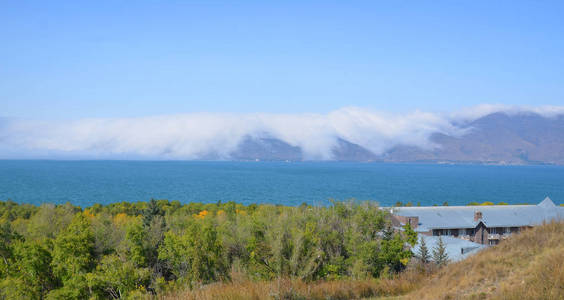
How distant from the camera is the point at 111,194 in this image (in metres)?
101

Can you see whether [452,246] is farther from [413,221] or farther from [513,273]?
[513,273]

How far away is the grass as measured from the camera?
7.61 meters

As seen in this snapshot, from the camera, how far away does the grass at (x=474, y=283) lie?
25.0 feet

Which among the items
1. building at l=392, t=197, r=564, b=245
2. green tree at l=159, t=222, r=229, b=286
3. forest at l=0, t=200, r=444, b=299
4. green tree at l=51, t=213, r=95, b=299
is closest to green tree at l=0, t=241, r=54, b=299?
forest at l=0, t=200, r=444, b=299

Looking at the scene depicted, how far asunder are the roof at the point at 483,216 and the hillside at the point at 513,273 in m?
34.3

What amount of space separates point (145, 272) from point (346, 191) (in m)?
93.5

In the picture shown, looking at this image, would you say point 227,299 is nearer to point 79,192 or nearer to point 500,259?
point 500,259

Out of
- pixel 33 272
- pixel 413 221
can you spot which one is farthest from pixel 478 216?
pixel 33 272

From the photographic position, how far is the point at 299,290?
29.5ft

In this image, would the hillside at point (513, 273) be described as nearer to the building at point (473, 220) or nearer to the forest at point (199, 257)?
the forest at point (199, 257)

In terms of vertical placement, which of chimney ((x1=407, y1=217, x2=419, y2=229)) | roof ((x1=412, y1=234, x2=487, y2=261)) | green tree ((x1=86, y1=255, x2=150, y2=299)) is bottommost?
roof ((x1=412, y1=234, x2=487, y2=261))

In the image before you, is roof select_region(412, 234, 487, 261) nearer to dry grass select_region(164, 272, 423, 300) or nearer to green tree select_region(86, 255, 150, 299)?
green tree select_region(86, 255, 150, 299)

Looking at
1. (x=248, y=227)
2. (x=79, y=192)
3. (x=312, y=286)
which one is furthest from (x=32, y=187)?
(x=312, y=286)

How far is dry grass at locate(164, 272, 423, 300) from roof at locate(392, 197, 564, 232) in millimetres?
35608
